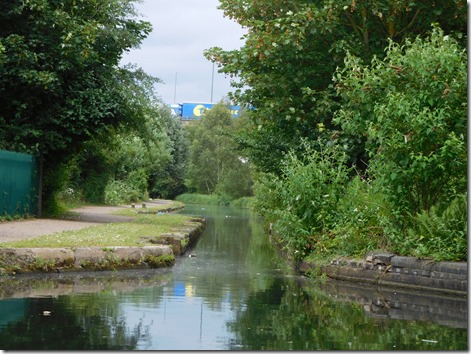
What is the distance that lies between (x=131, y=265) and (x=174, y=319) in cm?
523

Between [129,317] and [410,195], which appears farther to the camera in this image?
[410,195]

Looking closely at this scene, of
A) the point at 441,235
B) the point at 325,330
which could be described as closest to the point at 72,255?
the point at 325,330

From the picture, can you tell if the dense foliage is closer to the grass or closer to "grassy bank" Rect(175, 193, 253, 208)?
the grass

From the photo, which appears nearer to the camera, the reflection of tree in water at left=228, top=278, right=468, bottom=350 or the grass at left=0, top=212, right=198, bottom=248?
the reflection of tree in water at left=228, top=278, right=468, bottom=350

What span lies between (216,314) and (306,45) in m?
13.5

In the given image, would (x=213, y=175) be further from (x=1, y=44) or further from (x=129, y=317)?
(x=129, y=317)

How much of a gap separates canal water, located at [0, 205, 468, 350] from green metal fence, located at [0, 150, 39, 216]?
370 inches

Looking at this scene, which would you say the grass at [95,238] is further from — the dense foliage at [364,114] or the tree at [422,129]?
the tree at [422,129]

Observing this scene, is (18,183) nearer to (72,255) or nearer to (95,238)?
(95,238)

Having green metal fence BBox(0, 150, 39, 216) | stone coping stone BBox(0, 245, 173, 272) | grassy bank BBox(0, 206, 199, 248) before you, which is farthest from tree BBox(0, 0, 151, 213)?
stone coping stone BBox(0, 245, 173, 272)

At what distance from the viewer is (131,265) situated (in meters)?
14.1

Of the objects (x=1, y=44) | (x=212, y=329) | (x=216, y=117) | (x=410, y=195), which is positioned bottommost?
(x=212, y=329)

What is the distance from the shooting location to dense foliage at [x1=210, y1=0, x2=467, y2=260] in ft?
43.9

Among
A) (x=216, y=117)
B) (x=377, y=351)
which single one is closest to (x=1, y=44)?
(x=377, y=351)
